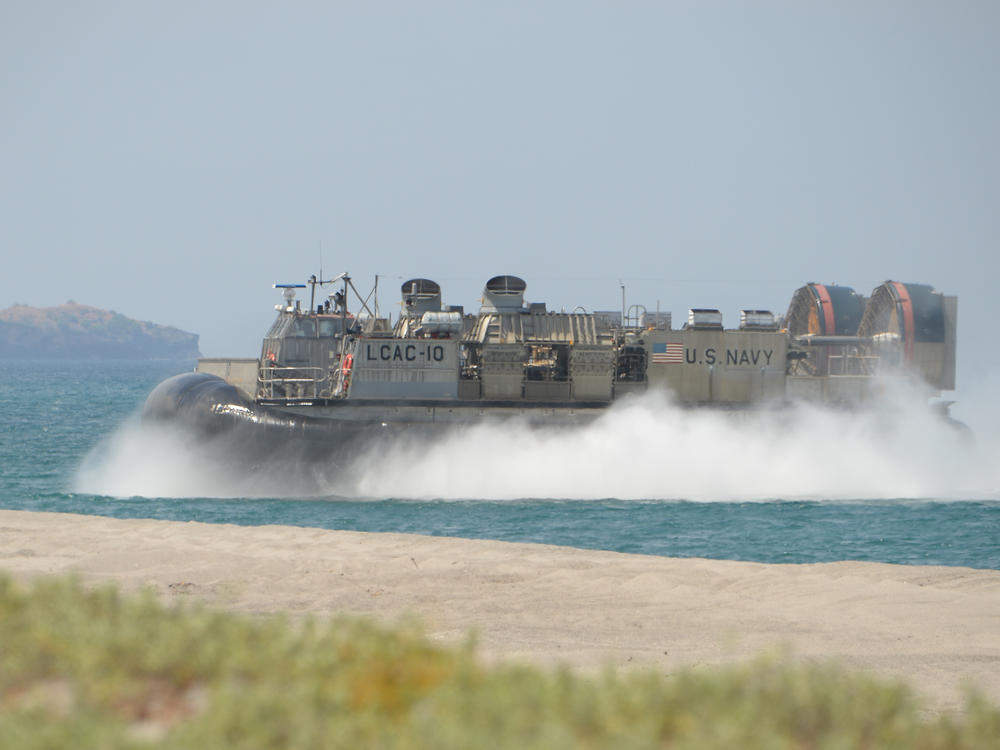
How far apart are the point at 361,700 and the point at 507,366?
52.6 ft

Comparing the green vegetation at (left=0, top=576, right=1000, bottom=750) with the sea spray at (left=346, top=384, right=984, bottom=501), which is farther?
the sea spray at (left=346, top=384, right=984, bottom=501)

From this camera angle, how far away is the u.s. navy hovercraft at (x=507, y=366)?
746 inches

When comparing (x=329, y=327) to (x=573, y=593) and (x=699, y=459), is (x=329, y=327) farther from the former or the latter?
(x=573, y=593)

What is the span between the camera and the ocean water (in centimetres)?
1549

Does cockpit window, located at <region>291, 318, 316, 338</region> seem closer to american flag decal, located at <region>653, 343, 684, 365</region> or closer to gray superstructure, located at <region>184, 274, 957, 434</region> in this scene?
gray superstructure, located at <region>184, 274, 957, 434</region>

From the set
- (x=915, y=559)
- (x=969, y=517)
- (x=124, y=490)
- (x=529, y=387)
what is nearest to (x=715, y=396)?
(x=529, y=387)

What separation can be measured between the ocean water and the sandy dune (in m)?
3.80

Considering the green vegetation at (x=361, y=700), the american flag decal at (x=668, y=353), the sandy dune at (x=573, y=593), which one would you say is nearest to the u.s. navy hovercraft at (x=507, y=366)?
the american flag decal at (x=668, y=353)

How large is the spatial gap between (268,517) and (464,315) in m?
7.71

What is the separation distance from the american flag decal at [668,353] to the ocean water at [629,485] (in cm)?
82

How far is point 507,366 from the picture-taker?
19.7 metres

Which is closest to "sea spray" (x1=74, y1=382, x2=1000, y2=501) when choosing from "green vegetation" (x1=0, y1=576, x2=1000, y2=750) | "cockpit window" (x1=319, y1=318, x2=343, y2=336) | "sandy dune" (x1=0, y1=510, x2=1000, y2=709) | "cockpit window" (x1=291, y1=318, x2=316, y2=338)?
"cockpit window" (x1=291, y1=318, x2=316, y2=338)

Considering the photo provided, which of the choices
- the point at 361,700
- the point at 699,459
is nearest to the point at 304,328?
the point at 699,459

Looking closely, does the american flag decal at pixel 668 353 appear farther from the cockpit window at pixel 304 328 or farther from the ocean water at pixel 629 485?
the cockpit window at pixel 304 328
